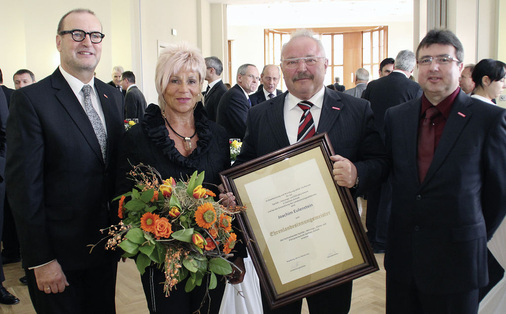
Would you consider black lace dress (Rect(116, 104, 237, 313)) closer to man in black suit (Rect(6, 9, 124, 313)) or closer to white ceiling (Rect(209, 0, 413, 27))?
man in black suit (Rect(6, 9, 124, 313))

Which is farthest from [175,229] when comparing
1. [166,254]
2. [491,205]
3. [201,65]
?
[491,205]

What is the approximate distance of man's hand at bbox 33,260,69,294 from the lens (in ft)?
6.55

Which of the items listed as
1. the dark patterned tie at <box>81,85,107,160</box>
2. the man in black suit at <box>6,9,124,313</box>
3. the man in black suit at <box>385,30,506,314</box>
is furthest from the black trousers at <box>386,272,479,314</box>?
the dark patterned tie at <box>81,85,107,160</box>

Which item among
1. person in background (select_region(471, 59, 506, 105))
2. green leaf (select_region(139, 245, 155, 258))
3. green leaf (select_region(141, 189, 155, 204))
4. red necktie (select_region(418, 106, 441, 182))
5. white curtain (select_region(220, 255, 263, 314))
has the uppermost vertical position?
person in background (select_region(471, 59, 506, 105))

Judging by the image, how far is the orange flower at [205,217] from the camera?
5.32 feet

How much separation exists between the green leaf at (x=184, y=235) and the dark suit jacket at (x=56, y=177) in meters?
0.70

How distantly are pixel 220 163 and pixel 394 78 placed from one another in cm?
346

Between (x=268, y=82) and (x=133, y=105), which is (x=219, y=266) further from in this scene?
(x=133, y=105)

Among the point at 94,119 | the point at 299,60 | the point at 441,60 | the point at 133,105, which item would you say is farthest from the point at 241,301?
the point at 133,105

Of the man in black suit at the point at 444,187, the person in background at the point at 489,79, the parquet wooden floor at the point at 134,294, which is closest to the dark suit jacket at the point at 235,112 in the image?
the parquet wooden floor at the point at 134,294

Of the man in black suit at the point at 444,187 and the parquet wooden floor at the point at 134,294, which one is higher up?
the man in black suit at the point at 444,187

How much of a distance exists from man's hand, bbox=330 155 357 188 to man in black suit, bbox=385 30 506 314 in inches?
12.3

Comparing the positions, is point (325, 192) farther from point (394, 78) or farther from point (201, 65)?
point (394, 78)

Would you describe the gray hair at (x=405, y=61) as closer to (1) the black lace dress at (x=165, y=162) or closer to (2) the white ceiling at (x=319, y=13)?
(1) the black lace dress at (x=165, y=162)
